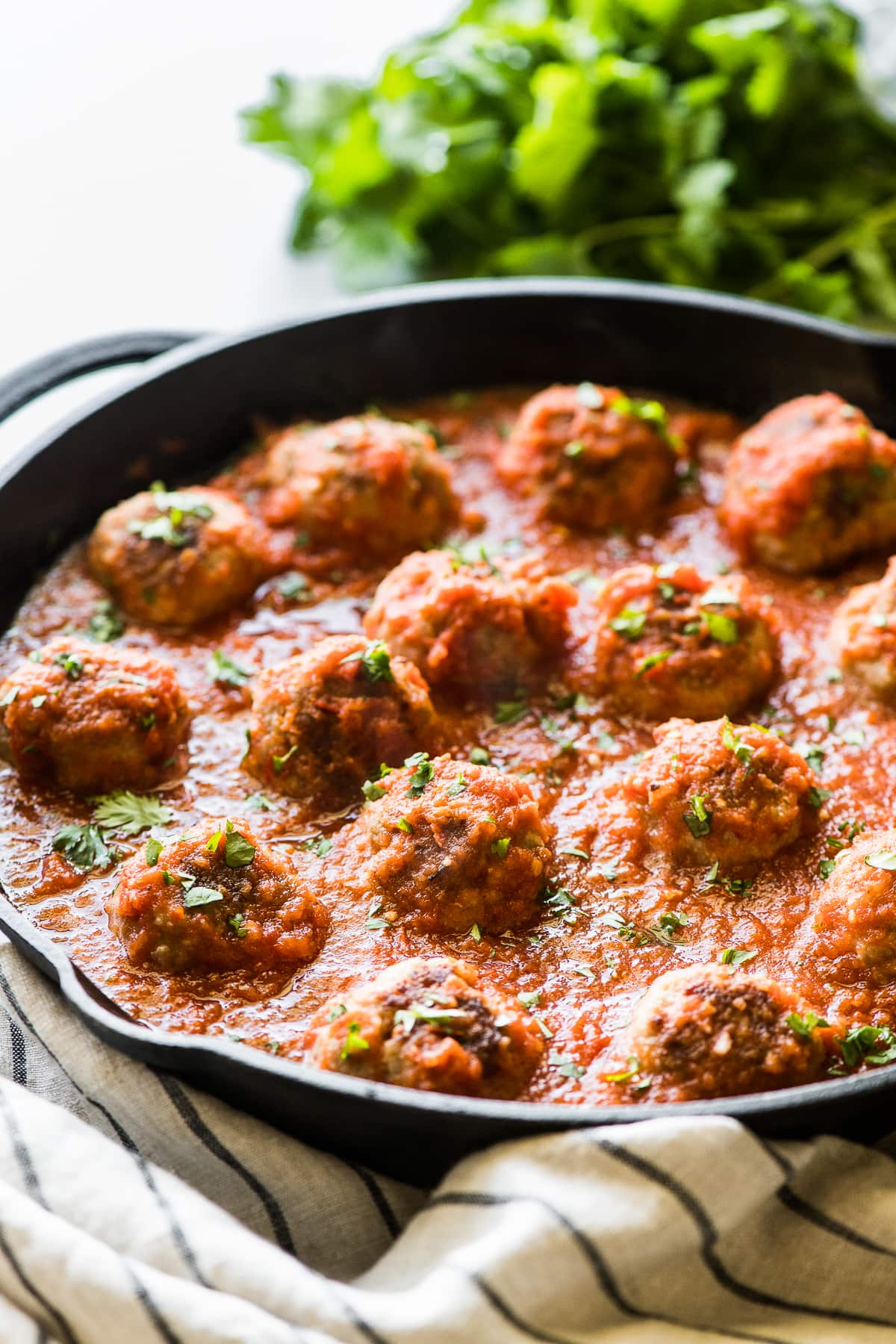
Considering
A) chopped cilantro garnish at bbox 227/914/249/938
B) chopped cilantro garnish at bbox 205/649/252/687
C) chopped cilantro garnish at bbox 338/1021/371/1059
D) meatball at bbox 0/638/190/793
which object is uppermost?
meatball at bbox 0/638/190/793

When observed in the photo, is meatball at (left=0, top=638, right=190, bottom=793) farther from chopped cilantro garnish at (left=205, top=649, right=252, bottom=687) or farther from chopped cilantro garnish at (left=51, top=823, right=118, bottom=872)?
chopped cilantro garnish at (left=205, top=649, right=252, bottom=687)

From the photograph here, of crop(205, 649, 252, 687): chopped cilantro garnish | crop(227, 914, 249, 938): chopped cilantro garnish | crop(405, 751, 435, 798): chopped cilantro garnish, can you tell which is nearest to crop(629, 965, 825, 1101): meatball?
crop(405, 751, 435, 798): chopped cilantro garnish

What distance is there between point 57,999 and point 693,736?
1.71 metres

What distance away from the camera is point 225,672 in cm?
439

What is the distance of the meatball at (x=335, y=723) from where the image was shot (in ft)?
13.0

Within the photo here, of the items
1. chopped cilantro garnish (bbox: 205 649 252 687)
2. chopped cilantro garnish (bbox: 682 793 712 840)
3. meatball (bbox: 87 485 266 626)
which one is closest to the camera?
chopped cilantro garnish (bbox: 682 793 712 840)

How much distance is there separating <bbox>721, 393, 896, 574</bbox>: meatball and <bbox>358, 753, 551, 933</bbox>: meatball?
1.44 meters

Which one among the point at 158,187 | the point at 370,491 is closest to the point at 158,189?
the point at 158,187

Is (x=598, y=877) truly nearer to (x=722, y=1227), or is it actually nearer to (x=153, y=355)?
(x=722, y=1227)

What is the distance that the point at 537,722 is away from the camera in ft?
14.1

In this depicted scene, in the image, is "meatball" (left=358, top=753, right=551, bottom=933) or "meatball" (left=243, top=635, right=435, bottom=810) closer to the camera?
"meatball" (left=358, top=753, right=551, bottom=933)

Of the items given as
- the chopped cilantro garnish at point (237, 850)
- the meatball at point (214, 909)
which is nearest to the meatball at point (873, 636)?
the meatball at point (214, 909)

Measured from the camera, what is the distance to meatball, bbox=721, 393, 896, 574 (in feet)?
15.2

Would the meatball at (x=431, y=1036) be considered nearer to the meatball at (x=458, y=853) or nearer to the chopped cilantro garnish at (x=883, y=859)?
the meatball at (x=458, y=853)
